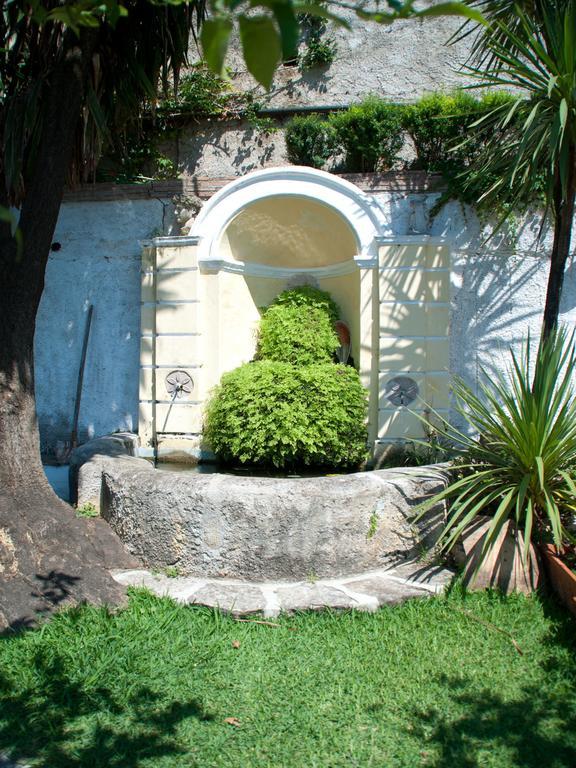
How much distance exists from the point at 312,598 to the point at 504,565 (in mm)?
1175

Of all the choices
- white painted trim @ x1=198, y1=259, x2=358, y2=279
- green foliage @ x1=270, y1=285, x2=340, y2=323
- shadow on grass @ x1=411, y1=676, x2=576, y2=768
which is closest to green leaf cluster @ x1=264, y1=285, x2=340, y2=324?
green foliage @ x1=270, y1=285, x2=340, y2=323

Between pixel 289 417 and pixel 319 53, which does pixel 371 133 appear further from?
pixel 289 417

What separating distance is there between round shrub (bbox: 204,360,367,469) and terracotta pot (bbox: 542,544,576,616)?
2.23 meters

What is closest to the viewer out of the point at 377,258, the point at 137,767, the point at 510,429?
the point at 137,767

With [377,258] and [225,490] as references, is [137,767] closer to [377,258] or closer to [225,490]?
[225,490]

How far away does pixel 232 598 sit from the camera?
12.9ft

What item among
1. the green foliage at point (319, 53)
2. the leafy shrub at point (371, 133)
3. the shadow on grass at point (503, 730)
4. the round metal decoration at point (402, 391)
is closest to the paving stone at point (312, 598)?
the shadow on grass at point (503, 730)

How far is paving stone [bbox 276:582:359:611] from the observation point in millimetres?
3877

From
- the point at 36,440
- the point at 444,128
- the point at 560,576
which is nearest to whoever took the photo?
the point at 560,576

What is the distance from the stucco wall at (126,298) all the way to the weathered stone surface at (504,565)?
115 inches

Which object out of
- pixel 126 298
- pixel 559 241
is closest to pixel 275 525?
pixel 559 241

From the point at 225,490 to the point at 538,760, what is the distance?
228cm

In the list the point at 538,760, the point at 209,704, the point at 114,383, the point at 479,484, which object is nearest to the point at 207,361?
the point at 114,383

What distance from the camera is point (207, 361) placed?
681 cm
